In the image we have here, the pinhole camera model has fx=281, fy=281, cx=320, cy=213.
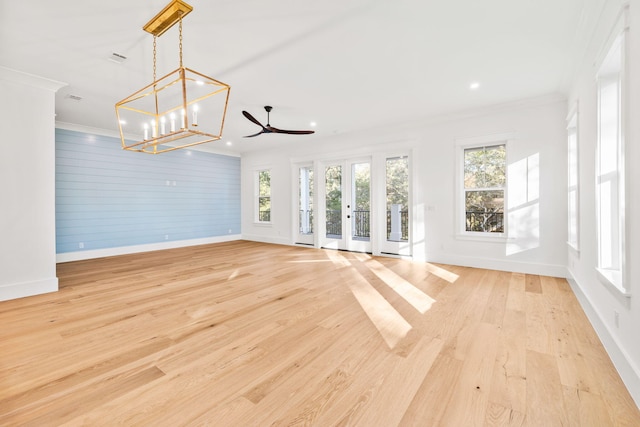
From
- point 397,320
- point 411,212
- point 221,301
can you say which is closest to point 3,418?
point 221,301

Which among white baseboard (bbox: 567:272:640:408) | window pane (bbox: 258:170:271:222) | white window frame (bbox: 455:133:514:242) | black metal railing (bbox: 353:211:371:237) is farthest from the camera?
window pane (bbox: 258:170:271:222)

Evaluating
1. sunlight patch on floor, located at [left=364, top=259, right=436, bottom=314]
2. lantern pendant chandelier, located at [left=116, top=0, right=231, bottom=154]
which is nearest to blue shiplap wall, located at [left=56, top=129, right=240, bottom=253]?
lantern pendant chandelier, located at [left=116, top=0, right=231, bottom=154]

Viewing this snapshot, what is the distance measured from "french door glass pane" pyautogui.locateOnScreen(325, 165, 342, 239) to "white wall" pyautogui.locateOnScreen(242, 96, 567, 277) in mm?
421

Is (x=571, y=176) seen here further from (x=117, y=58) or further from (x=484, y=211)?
(x=117, y=58)

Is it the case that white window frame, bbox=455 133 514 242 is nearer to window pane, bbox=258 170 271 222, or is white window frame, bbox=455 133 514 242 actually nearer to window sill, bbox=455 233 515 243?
window sill, bbox=455 233 515 243

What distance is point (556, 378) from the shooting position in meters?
1.84

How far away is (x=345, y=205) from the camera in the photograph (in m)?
6.82

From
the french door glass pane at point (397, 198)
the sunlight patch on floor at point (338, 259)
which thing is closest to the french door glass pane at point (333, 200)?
the sunlight patch on floor at point (338, 259)

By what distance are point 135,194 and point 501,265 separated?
26.0 feet

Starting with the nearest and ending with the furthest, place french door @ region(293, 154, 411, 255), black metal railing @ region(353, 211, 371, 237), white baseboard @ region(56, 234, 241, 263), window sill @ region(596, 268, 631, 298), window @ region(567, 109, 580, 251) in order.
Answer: window sill @ region(596, 268, 631, 298)
window @ region(567, 109, 580, 251)
white baseboard @ region(56, 234, 241, 263)
french door @ region(293, 154, 411, 255)
black metal railing @ region(353, 211, 371, 237)

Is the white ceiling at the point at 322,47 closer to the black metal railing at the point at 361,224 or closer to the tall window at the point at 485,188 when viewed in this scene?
the tall window at the point at 485,188

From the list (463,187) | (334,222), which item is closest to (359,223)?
(334,222)

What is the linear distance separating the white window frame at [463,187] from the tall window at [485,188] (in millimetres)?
60

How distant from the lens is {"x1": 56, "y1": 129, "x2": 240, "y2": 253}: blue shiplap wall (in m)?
5.82
